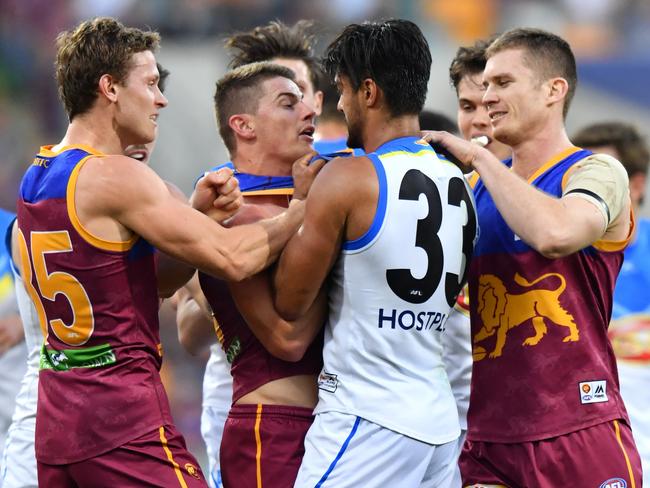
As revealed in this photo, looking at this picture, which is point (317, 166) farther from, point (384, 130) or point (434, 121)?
point (434, 121)

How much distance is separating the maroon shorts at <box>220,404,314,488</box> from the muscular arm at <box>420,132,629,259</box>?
1187mm

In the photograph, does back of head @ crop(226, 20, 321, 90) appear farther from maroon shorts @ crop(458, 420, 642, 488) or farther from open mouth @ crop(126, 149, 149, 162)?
maroon shorts @ crop(458, 420, 642, 488)

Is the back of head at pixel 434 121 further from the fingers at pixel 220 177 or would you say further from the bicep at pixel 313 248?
the bicep at pixel 313 248

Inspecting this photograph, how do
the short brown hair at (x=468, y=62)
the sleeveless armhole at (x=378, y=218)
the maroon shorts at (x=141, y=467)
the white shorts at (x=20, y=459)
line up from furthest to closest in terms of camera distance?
the short brown hair at (x=468, y=62), the white shorts at (x=20, y=459), the maroon shorts at (x=141, y=467), the sleeveless armhole at (x=378, y=218)

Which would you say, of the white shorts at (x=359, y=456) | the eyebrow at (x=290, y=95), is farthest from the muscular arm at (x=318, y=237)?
the eyebrow at (x=290, y=95)

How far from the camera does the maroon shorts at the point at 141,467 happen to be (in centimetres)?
418

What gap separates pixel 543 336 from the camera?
14.7 feet

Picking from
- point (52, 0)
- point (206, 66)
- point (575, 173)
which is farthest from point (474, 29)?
point (575, 173)

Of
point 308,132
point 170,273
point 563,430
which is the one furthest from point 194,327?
point 563,430

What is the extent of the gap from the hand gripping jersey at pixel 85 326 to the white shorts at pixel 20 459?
36.1 inches

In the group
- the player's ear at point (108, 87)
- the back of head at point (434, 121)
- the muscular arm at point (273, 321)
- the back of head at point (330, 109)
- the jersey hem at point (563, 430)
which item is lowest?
the jersey hem at point (563, 430)

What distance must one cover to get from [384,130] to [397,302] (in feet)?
2.45

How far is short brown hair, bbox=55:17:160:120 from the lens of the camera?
4.58 m

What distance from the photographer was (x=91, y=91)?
4594mm
